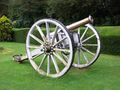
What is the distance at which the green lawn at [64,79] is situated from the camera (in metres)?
9.11

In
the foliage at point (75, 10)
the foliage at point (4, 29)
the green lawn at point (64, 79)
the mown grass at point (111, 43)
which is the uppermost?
the foliage at point (75, 10)

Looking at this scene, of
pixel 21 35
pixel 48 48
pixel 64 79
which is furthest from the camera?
pixel 21 35

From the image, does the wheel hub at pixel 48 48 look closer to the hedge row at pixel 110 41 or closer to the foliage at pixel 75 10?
A: the hedge row at pixel 110 41

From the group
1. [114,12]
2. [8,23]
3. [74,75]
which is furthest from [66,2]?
[74,75]

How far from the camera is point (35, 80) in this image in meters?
9.80

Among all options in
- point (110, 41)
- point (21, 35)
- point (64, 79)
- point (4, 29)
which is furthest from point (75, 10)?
point (64, 79)

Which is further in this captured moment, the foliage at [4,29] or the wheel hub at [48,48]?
the foliage at [4,29]

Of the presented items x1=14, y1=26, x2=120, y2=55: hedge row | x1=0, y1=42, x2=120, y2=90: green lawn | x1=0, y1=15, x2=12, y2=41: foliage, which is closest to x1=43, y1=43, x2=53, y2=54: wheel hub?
x1=0, y1=42, x2=120, y2=90: green lawn

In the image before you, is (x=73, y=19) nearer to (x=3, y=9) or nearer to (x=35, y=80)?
(x=3, y=9)

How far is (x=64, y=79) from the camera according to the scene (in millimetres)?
9797

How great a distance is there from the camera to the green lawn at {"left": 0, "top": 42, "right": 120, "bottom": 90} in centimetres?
911

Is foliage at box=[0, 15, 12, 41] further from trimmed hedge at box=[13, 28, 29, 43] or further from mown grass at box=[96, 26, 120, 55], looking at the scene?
mown grass at box=[96, 26, 120, 55]

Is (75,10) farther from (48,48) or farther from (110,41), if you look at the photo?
(48,48)

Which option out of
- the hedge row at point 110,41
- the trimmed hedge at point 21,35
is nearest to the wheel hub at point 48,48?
the hedge row at point 110,41
